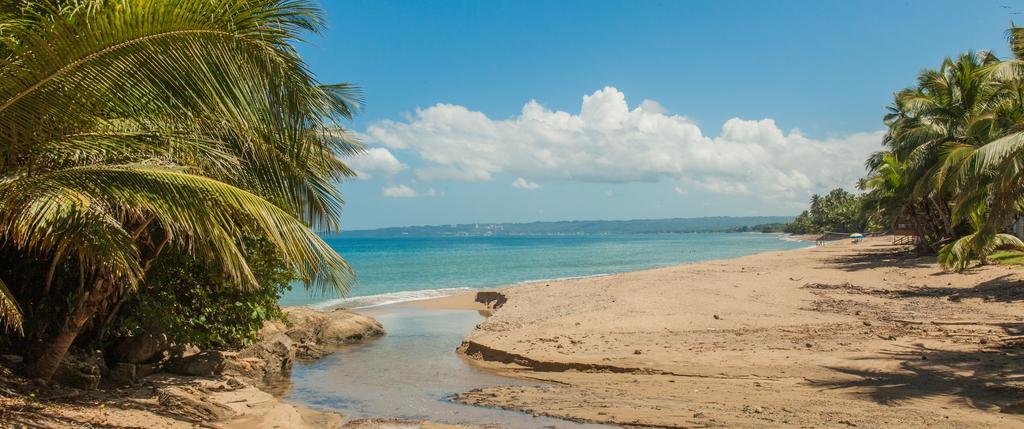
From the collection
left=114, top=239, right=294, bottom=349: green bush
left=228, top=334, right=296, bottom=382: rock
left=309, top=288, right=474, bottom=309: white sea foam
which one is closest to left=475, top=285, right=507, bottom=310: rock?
left=309, top=288, right=474, bottom=309: white sea foam

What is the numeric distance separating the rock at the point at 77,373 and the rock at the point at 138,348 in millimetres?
812

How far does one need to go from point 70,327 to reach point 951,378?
401 inches

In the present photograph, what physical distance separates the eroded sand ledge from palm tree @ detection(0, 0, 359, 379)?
4.73 meters

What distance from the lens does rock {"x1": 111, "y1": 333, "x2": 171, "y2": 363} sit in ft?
28.4

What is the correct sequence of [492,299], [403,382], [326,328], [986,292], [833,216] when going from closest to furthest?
[403,382], [326,328], [986,292], [492,299], [833,216]

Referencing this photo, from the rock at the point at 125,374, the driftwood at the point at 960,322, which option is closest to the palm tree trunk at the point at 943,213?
the driftwood at the point at 960,322

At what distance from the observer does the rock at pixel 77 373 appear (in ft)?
24.3

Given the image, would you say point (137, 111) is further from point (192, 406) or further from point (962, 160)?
point (962, 160)

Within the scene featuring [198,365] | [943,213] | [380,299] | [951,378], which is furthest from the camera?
[943,213]

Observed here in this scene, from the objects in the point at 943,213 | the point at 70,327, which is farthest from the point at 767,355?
the point at 943,213

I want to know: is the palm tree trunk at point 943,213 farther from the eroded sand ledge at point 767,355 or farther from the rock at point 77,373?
the rock at point 77,373

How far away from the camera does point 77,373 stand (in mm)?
A: 7473

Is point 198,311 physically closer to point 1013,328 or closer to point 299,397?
point 299,397

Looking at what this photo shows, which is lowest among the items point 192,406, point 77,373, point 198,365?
point 192,406
